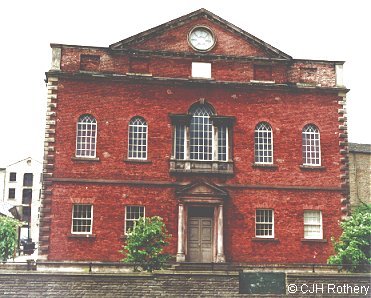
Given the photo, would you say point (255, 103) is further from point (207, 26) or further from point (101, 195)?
point (101, 195)

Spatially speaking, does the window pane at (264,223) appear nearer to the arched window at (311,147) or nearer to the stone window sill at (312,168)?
the stone window sill at (312,168)

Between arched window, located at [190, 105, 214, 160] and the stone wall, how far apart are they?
8.07 meters

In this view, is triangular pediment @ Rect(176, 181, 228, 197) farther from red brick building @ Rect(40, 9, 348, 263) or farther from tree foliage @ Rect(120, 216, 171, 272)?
tree foliage @ Rect(120, 216, 171, 272)

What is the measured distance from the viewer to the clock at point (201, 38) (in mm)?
23500

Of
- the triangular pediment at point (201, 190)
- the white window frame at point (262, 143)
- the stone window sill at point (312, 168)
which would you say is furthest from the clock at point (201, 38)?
the stone window sill at point (312, 168)

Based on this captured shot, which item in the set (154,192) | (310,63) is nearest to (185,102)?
(154,192)

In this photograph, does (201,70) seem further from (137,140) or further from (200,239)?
(200,239)

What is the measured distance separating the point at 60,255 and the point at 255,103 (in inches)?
434

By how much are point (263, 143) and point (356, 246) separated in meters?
6.49

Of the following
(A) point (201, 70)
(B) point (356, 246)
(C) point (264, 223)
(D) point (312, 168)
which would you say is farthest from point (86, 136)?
(B) point (356, 246)

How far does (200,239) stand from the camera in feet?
72.2

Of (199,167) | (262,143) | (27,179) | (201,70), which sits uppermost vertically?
(201,70)

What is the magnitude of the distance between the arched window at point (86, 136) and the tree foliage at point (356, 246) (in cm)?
1105

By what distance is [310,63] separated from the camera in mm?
24031
